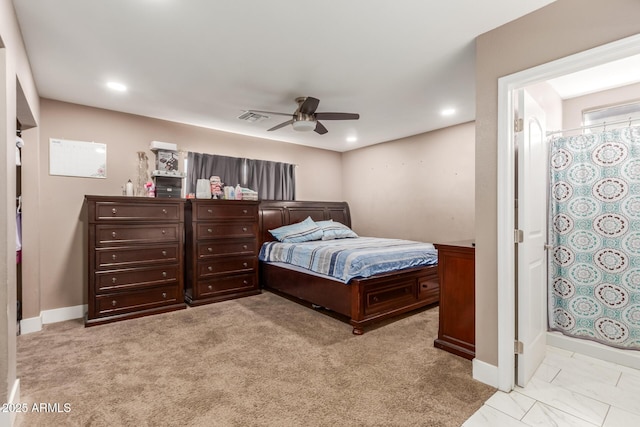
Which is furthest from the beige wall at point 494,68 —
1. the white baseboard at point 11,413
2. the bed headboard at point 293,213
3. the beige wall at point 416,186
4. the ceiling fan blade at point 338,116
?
the bed headboard at point 293,213

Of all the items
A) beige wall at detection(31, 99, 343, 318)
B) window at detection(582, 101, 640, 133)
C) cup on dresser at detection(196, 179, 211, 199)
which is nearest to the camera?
window at detection(582, 101, 640, 133)

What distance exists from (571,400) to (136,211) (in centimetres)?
427

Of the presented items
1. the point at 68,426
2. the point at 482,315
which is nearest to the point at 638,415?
the point at 482,315

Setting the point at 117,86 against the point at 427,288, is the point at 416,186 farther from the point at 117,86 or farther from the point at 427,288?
the point at 117,86

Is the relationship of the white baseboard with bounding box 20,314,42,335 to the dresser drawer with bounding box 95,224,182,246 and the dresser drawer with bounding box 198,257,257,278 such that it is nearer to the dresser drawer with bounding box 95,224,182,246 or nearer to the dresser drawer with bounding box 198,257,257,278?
the dresser drawer with bounding box 95,224,182,246

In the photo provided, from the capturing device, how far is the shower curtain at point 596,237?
2562 mm

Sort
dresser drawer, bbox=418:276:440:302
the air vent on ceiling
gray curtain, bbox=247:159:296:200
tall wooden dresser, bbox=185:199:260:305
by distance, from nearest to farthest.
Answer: dresser drawer, bbox=418:276:440:302
the air vent on ceiling
tall wooden dresser, bbox=185:199:260:305
gray curtain, bbox=247:159:296:200

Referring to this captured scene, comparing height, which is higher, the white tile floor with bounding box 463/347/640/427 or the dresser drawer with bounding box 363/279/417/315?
the dresser drawer with bounding box 363/279/417/315

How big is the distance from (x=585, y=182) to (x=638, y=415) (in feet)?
5.81

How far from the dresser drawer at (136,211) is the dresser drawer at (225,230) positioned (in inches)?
13.5

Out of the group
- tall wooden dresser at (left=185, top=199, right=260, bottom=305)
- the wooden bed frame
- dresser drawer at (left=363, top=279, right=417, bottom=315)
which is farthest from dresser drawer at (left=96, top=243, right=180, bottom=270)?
dresser drawer at (left=363, top=279, right=417, bottom=315)

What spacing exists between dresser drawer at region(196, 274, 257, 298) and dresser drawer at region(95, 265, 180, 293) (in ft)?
1.24

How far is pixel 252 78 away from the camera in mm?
3088

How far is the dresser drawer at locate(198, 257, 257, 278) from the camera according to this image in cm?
420
